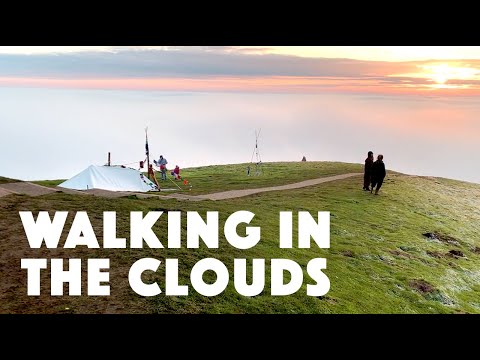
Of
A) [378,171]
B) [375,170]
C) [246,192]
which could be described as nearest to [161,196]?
[246,192]

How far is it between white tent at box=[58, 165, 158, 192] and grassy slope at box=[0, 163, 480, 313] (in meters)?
12.4

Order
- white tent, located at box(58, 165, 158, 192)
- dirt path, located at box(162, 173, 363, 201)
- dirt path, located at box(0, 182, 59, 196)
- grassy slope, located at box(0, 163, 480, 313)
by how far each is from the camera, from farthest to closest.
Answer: white tent, located at box(58, 165, 158, 192), dirt path, located at box(162, 173, 363, 201), dirt path, located at box(0, 182, 59, 196), grassy slope, located at box(0, 163, 480, 313)

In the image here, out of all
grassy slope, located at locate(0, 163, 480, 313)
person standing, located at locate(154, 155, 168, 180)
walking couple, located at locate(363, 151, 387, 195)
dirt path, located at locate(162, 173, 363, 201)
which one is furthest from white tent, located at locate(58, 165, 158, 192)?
walking couple, located at locate(363, 151, 387, 195)

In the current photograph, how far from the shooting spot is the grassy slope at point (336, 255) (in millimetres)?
Result: 18047

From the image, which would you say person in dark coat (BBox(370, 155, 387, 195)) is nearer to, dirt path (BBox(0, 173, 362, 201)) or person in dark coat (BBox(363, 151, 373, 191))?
person in dark coat (BBox(363, 151, 373, 191))

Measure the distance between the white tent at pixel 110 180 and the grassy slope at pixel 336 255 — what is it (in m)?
12.4

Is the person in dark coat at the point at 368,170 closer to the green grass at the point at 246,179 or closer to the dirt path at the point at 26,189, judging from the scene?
the green grass at the point at 246,179

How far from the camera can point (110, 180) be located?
50.4 metres

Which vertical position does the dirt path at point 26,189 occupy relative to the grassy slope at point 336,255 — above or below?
above

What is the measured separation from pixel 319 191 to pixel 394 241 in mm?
14958

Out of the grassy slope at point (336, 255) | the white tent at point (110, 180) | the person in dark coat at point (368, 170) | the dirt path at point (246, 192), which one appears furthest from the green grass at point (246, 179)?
the person in dark coat at point (368, 170)

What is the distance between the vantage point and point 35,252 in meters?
20.8

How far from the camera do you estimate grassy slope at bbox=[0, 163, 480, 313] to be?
711 inches

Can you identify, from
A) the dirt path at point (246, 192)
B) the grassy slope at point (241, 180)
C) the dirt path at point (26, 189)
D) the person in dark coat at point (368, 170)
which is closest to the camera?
the dirt path at point (26, 189)
